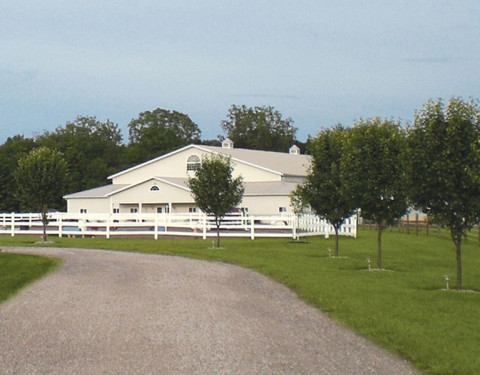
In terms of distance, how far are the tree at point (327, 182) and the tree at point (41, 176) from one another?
518 inches

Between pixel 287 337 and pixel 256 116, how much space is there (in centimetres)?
12011

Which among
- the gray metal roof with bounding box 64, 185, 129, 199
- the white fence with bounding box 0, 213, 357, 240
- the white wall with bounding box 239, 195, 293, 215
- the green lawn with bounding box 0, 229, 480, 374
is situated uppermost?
the gray metal roof with bounding box 64, 185, 129, 199

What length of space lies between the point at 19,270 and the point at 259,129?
350 feet

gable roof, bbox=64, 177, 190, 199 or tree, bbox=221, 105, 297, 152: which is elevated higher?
tree, bbox=221, 105, 297, 152

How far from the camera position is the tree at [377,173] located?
25219 mm

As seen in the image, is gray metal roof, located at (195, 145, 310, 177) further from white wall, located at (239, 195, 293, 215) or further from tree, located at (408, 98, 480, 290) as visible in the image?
tree, located at (408, 98, 480, 290)

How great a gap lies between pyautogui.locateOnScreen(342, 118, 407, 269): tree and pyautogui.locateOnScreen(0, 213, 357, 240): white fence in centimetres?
1518

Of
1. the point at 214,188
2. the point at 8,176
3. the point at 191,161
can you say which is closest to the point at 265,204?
the point at 191,161

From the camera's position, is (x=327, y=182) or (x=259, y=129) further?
(x=259, y=129)

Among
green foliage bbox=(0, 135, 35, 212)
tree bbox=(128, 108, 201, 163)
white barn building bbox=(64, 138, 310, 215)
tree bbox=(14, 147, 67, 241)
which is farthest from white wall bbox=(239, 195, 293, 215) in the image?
tree bbox=(128, 108, 201, 163)

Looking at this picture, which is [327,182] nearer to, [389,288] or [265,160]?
[389,288]

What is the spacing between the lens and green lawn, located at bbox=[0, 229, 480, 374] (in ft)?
38.7

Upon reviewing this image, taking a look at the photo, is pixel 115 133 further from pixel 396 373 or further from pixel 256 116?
pixel 396 373

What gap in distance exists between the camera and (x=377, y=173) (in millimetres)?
25312
